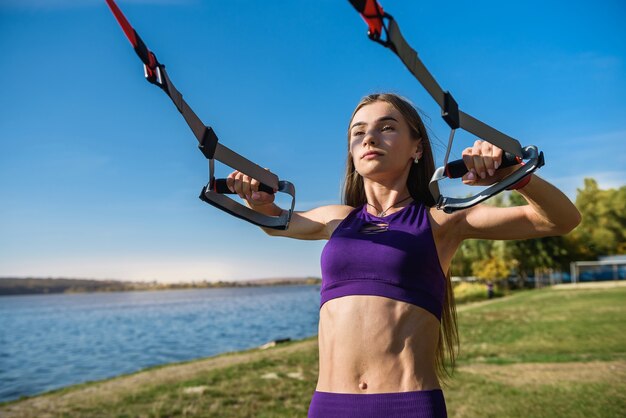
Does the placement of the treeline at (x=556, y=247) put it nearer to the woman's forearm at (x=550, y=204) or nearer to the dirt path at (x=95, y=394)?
the dirt path at (x=95, y=394)

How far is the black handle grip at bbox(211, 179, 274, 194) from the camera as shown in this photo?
2.65 m

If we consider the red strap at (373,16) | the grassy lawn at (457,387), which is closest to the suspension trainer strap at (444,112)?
the red strap at (373,16)

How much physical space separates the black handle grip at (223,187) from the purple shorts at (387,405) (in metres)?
1.04

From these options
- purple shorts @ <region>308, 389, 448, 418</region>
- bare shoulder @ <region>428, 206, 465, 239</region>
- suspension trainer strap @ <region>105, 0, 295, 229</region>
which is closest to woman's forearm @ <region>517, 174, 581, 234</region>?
bare shoulder @ <region>428, 206, 465, 239</region>

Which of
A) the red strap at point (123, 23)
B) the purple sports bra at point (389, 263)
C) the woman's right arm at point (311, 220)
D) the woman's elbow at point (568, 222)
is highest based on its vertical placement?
the red strap at point (123, 23)

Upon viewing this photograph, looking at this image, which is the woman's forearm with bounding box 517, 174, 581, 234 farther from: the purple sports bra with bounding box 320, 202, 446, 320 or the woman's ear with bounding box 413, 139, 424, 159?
the woman's ear with bounding box 413, 139, 424, 159

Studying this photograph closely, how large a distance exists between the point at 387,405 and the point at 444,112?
1280 millimetres

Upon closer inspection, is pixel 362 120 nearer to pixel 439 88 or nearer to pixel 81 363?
pixel 439 88

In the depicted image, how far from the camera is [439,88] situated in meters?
Result: 1.88

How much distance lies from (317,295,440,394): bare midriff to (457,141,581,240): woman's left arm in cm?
50

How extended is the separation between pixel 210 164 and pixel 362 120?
87cm

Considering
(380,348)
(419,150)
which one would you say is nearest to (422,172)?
(419,150)

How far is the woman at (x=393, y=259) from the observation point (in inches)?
94.0

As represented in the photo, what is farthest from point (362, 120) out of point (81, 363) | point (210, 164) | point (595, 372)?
point (81, 363)
